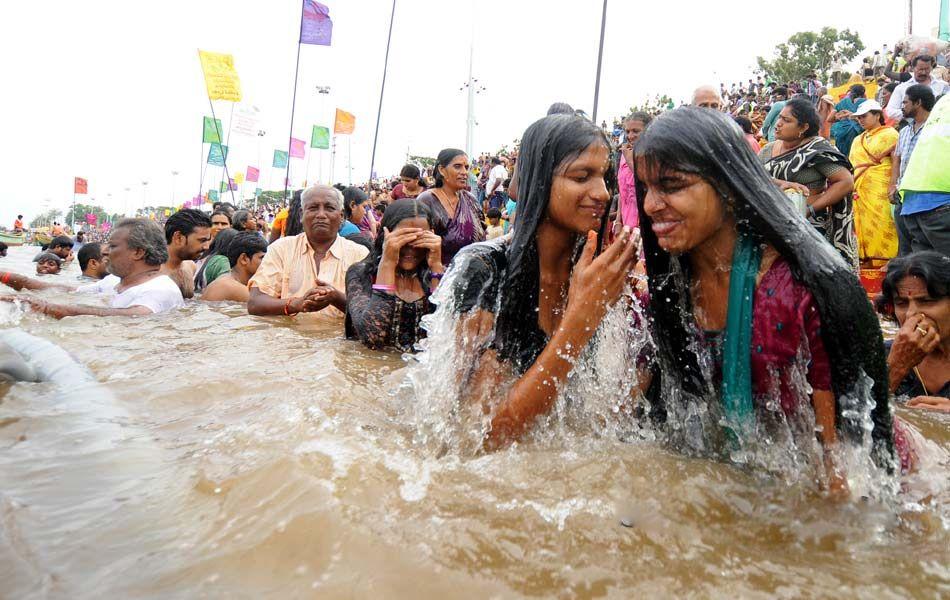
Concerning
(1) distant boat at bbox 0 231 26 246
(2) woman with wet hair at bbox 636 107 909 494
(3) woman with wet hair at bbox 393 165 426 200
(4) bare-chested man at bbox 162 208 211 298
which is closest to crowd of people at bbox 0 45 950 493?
(2) woman with wet hair at bbox 636 107 909 494

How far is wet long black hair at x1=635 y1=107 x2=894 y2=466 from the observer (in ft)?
6.30

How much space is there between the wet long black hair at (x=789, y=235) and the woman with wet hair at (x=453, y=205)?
389cm

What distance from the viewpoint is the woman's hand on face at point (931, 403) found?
10.5 feet

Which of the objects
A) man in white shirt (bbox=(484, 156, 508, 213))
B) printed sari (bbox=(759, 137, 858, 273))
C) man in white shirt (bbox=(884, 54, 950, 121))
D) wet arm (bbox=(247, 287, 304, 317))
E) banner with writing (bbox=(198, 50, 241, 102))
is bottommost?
wet arm (bbox=(247, 287, 304, 317))

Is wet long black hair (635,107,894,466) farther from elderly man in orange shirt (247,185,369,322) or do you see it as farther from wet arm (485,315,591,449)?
elderly man in orange shirt (247,185,369,322)

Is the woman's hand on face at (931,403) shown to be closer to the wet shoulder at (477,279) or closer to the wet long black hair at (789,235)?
the wet long black hair at (789,235)

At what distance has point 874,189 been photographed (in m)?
7.46

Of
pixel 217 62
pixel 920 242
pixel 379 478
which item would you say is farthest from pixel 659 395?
pixel 217 62

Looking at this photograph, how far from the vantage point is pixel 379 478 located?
2213 mm

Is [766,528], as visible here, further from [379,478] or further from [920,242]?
[920,242]

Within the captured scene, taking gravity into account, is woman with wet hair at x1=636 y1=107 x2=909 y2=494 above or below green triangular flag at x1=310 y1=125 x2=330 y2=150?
below

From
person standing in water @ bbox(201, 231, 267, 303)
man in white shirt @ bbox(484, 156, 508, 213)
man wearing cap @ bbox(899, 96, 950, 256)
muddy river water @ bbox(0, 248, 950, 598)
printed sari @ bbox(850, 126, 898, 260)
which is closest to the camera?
muddy river water @ bbox(0, 248, 950, 598)

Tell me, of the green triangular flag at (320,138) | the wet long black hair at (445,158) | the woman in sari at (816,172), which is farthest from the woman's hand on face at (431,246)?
the green triangular flag at (320,138)

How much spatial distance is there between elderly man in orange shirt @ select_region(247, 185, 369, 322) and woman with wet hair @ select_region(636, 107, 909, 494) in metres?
3.75
